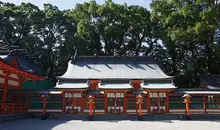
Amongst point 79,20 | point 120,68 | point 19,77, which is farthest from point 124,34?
point 19,77

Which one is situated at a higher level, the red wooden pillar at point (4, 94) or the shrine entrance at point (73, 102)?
the red wooden pillar at point (4, 94)

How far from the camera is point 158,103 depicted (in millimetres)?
21703

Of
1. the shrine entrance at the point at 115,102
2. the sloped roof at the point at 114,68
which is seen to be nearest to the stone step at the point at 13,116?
the sloped roof at the point at 114,68

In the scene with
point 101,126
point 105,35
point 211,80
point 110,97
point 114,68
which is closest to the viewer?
point 101,126

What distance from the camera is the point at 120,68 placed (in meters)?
26.3

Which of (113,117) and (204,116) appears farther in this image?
(204,116)

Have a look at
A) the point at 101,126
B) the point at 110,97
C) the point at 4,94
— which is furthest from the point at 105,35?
the point at 101,126

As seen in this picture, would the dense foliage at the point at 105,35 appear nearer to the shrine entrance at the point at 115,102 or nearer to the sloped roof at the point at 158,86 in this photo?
the sloped roof at the point at 158,86

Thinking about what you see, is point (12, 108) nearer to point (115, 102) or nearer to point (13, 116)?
point (13, 116)

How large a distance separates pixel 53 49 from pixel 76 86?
1707cm

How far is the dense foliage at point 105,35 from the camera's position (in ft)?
108

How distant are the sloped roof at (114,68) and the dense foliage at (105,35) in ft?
22.2

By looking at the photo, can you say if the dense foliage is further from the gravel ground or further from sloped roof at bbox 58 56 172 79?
the gravel ground

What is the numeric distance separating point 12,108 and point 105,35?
19.8 m
